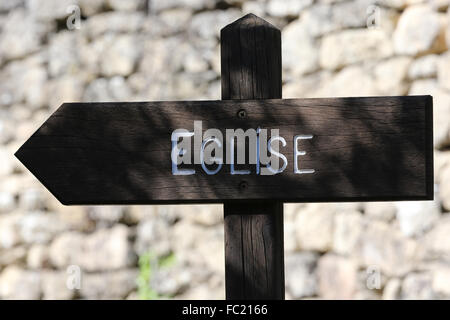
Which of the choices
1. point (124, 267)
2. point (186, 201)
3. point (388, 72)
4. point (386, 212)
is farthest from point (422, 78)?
point (186, 201)

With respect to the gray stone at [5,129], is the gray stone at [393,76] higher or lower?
higher

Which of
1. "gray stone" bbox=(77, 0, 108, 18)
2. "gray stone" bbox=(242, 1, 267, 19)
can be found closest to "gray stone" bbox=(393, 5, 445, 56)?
"gray stone" bbox=(242, 1, 267, 19)

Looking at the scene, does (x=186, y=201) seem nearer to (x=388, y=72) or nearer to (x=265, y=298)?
(x=265, y=298)

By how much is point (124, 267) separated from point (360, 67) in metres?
1.62

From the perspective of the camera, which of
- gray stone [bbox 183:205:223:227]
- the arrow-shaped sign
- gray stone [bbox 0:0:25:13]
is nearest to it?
the arrow-shaped sign

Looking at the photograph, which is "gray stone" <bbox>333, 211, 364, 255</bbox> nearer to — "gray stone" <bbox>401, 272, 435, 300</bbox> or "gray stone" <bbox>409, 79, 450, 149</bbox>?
"gray stone" <bbox>401, 272, 435, 300</bbox>

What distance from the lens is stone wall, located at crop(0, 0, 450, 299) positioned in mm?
3633

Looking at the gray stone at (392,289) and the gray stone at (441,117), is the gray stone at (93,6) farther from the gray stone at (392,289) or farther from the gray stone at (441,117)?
the gray stone at (392,289)

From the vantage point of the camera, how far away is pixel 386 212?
3.68m

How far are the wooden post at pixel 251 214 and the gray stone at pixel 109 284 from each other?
2.34 m

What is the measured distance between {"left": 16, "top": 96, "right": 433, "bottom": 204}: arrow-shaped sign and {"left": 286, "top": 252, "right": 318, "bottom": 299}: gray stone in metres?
2.08

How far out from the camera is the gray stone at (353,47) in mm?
3795

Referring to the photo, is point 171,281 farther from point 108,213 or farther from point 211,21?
point 211,21

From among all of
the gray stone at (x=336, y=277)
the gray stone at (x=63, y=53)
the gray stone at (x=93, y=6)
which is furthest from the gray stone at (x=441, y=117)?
the gray stone at (x=63, y=53)
